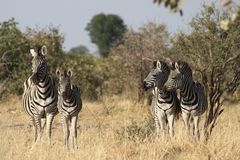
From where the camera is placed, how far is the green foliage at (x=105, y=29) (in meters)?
73.9

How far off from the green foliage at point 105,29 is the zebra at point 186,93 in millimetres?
61469

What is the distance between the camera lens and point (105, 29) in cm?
7531

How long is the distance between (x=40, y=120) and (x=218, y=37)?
4278mm

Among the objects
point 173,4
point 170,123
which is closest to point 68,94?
point 170,123

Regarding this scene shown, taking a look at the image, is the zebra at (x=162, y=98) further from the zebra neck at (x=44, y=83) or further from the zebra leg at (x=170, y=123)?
the zebra neck at (x=44, y=83)

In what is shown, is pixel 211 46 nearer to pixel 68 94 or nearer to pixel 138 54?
pixel 68 94

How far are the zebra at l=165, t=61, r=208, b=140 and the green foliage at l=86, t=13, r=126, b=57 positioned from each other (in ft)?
202

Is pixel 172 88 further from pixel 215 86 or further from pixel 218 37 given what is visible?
pixel 218 37

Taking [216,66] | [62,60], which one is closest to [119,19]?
[62,60]

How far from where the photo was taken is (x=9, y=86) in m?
23.4

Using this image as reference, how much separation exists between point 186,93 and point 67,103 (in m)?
2.20

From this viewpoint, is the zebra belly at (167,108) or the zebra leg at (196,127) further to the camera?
the zebra belly at (167,108)

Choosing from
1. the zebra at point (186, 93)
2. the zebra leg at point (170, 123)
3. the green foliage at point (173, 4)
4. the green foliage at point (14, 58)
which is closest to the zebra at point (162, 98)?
the zebra leg at point (170, 123)

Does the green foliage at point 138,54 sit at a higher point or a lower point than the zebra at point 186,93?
higher
